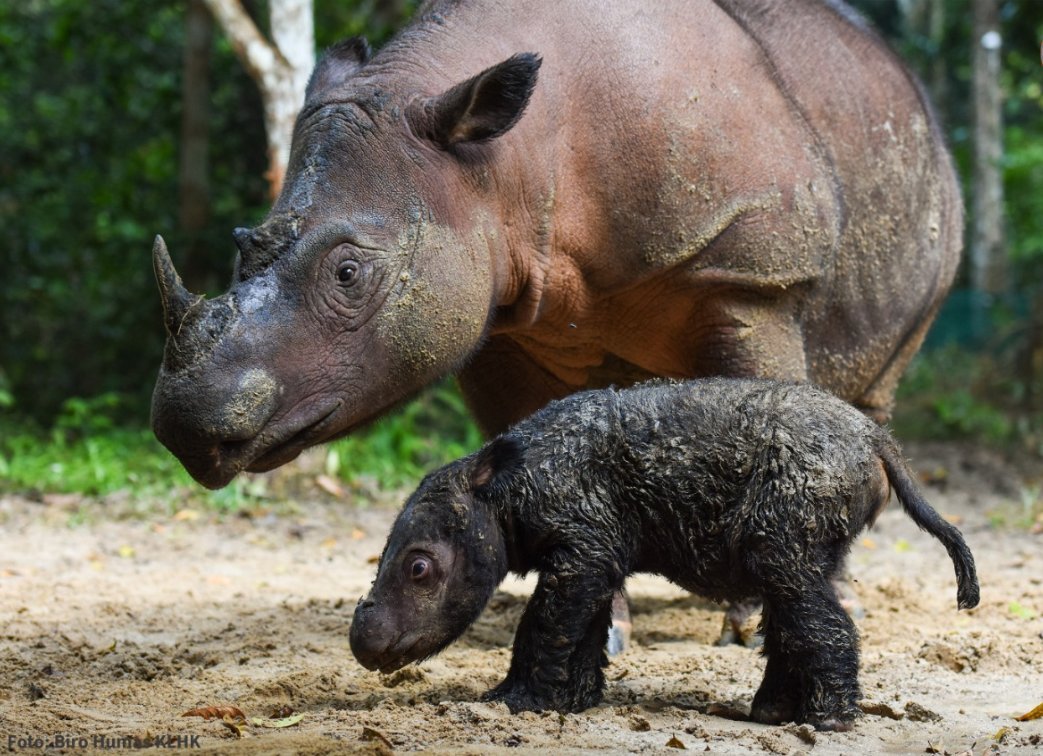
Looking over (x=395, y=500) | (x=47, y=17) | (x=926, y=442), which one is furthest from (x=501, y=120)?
(x=47, y=17)

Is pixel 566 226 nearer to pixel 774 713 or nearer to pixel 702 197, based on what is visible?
pixel 702 197

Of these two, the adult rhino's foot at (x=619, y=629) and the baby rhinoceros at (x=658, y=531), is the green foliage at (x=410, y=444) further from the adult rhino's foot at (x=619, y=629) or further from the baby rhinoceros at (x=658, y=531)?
the baby rhinoceros at (x=658, y=531)

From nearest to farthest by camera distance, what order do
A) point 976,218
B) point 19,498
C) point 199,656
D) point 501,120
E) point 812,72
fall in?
point 501,120
point 199,656
point 812,72
point 19,498
point 976,218

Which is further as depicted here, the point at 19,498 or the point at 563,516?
the point at 19,498

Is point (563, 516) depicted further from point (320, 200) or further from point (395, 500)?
point (395, 500)

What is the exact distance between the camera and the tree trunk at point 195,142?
1298 cm

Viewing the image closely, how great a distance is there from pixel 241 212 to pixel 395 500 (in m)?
5.36

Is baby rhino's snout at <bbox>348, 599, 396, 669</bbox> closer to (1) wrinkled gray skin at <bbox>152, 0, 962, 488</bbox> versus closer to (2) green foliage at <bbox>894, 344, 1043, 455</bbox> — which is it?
(1) wrinkled gray skin at <bbox>152, 0, 962, 488</bbox>

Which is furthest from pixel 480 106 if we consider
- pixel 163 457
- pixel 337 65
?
pixel 163 457

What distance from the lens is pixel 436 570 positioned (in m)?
3.89

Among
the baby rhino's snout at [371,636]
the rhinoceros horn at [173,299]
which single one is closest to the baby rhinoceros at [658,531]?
the baby rhino's snout at [371,636]

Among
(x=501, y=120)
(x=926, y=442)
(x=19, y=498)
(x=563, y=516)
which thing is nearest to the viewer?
(x=563, y=516)

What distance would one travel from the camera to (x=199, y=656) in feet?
15.8

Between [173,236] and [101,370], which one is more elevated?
[173,236]
